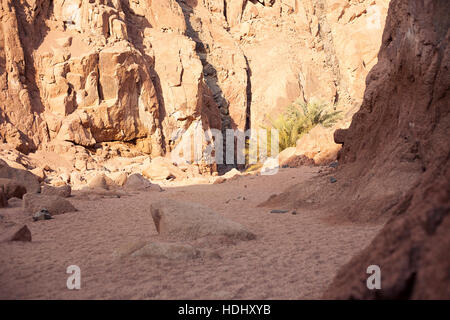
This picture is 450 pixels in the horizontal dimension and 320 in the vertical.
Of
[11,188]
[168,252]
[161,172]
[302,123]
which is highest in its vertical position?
[302,123]

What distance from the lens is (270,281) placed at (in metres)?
1.99

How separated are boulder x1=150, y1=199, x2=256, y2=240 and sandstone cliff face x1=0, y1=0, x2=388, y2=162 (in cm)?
1161

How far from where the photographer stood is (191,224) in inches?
129

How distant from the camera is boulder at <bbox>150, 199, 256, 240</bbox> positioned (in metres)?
3.18

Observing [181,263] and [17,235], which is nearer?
[181,263]

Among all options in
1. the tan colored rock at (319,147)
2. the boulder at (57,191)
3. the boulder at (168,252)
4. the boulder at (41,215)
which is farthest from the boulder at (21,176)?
the tan colored rock at (319,147)

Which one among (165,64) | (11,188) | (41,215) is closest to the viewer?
(41,215)

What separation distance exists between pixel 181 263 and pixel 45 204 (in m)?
3.47

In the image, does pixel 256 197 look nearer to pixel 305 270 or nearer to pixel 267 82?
pixel 305 270

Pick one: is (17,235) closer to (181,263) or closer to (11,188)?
(181,263)

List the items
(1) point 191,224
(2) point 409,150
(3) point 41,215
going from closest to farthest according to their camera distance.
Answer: (1) point 191,224, (2) point 409,150, (3) point 41,215

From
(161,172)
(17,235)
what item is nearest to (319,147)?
(161,172)

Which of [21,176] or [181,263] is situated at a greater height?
[181,263]
